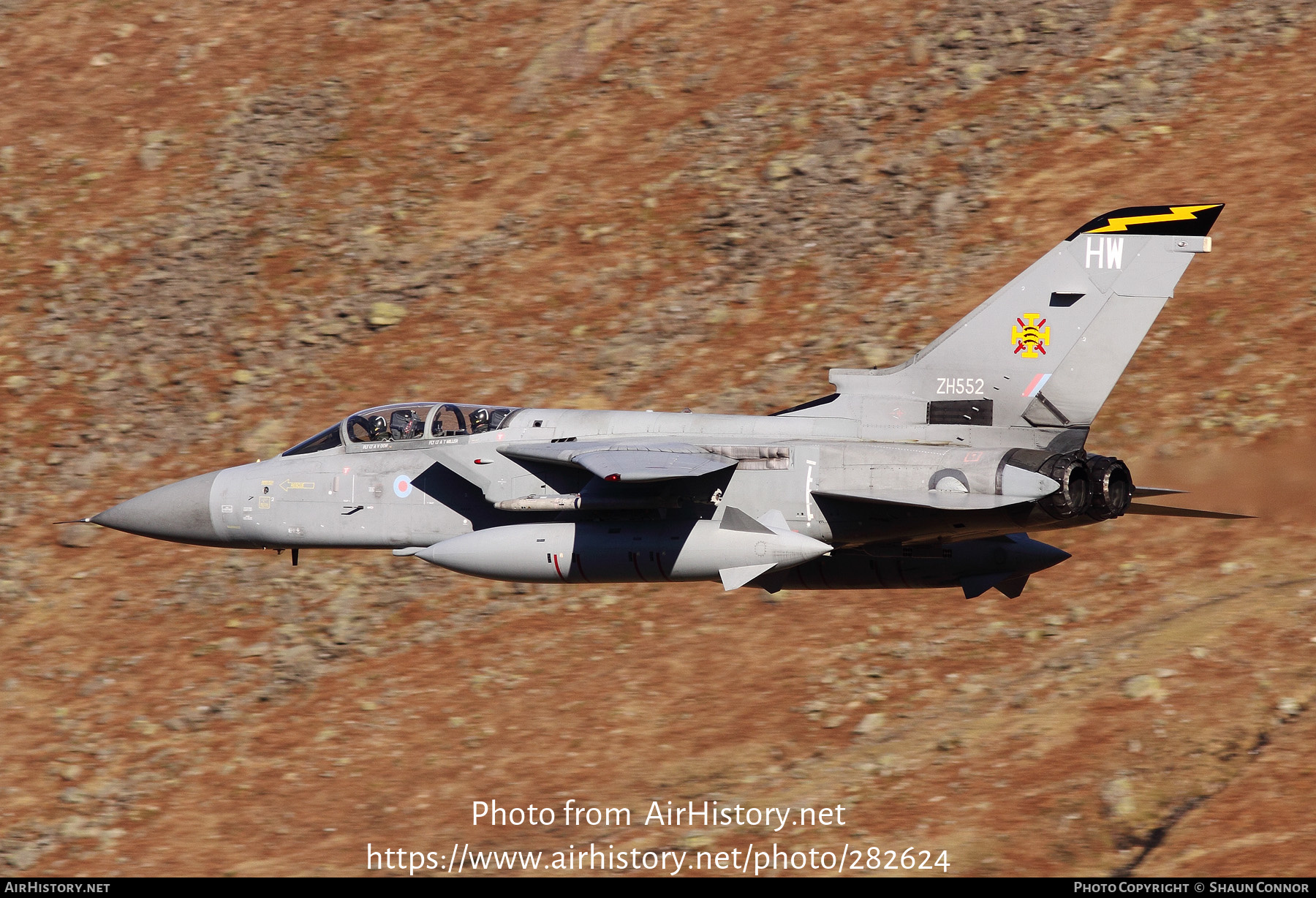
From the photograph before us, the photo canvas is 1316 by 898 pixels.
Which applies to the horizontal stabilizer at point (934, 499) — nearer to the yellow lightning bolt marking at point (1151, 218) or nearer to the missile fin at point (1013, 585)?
the missile fin at point (1013, 585)

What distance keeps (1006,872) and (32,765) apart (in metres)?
16.6

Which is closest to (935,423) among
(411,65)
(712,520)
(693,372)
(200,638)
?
(712,520)

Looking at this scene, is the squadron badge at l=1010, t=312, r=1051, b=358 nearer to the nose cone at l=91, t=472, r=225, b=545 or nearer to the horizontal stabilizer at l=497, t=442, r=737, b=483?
the horizontal stabilizer at l=497, t=442, r=737, b=483

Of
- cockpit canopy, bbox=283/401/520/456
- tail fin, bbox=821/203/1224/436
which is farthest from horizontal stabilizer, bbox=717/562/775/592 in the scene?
cockpit canopy, bbox=283/401/520/456

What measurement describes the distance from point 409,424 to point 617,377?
10825 millimetres

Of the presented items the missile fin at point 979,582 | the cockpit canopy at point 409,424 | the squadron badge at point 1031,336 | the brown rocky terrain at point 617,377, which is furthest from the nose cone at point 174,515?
the squadron badge at point 1031,336

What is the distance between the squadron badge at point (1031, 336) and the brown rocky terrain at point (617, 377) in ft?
17.8

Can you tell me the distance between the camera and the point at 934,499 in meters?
16.8

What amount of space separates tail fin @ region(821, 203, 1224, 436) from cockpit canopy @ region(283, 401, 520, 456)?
5171mm

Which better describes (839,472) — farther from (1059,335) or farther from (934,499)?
(1059,335)

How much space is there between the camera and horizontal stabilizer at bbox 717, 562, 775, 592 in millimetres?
17453

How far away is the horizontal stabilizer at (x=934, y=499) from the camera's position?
1644 centimetres

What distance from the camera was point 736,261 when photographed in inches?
1308

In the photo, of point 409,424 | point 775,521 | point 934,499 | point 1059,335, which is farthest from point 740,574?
point 409,424
